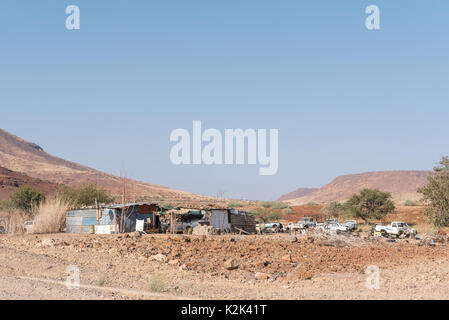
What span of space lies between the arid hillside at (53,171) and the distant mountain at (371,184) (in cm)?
4757

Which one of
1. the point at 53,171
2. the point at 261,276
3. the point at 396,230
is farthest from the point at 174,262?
the point at 53,171

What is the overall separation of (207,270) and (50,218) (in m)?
20.9

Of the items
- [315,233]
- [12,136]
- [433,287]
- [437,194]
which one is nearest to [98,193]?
[315,233]

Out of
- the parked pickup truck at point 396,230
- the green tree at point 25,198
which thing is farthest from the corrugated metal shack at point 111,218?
the parked pickup truck at point 396,230

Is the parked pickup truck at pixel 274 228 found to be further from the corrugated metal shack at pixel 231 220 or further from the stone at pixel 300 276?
the stone at pixel 300 276

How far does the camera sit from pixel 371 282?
51.9ft

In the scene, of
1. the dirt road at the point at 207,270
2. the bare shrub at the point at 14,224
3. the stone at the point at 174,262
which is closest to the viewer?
the dirt road at the point at 207,270

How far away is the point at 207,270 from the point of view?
18922mm

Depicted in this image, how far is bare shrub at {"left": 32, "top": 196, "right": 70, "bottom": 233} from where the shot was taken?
34.8 metres

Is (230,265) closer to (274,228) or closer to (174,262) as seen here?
(174,262)

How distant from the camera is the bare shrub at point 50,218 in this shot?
114 ft

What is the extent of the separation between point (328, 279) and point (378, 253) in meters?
9.22

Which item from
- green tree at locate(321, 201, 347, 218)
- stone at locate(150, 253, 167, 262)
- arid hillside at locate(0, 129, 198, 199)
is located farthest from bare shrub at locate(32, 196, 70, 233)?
arid hillside at locate(0, 129, 198, 199)
